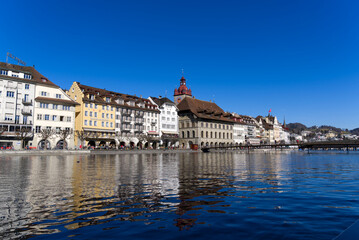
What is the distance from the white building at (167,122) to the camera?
10400 centimetres

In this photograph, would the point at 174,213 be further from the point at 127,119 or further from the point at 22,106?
the point at 127,119

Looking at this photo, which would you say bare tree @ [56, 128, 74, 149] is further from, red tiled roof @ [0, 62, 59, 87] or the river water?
the river water

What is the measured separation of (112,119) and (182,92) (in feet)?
187

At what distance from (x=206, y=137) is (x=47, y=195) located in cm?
10418

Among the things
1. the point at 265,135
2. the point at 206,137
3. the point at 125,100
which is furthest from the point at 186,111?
the point at 265,135

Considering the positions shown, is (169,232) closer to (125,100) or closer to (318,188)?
(318,188)

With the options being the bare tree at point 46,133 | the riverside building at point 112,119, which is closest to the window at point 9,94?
the bare tree at point 46,133

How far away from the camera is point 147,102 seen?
336 feet

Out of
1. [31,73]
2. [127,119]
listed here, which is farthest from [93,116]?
[31,73]

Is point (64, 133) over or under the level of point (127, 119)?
under

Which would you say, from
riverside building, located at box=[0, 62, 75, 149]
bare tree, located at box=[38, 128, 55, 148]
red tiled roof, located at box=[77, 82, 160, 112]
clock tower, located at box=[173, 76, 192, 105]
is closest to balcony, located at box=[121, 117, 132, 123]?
red tiled roof, located at box=[77, 82, 160, 112]

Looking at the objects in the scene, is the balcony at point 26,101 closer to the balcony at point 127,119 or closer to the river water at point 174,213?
→ the balcony at point 127,119

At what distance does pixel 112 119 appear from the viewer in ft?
288

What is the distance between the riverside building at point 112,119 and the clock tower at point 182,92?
38.9 m
